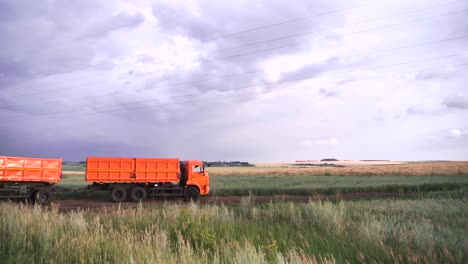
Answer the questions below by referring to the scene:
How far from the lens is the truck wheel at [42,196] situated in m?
24.3

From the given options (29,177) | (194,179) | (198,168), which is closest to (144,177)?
(194,179)

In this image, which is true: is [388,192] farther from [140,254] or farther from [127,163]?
[140,254]

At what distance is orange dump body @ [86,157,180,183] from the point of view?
2640 cm

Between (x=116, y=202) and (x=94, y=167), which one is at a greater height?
(x=94, y=167)

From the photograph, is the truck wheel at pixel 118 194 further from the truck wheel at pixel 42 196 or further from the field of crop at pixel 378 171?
the field of crop at pixel 378 171

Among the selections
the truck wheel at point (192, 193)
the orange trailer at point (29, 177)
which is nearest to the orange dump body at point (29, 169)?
the orange trailer at point (29, 177)

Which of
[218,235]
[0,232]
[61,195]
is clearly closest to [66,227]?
[0,232]

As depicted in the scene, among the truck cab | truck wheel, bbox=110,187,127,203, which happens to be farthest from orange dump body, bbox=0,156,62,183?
the truck cab

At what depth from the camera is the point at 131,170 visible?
2705 cm

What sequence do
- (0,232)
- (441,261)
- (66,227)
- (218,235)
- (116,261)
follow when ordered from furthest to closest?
1. (66,227)
2. (0,232)
3. (218,235)
4. (441,261)
5. (116,261)

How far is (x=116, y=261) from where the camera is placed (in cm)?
547

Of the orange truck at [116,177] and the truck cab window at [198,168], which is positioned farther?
the truck cab window at [198,168]

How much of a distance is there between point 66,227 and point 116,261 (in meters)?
4.33

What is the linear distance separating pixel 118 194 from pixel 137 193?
125 cm
